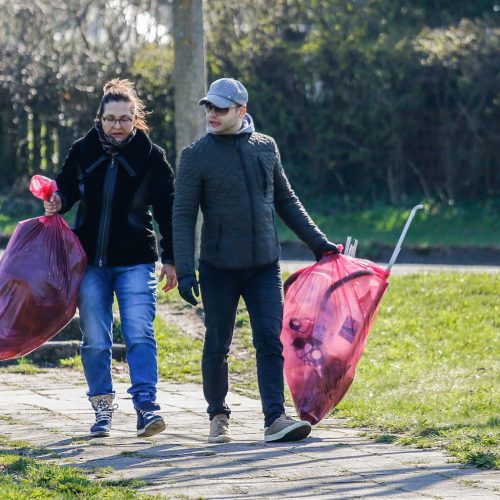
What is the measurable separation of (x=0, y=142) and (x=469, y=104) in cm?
721

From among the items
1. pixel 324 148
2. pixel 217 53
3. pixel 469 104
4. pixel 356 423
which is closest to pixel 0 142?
pixel 217 53

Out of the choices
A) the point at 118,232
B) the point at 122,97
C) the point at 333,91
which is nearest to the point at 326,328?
the point at 118,232

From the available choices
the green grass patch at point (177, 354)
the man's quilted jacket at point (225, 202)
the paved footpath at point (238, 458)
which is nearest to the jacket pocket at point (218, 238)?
the man's quilted jacket at point (225, 202)

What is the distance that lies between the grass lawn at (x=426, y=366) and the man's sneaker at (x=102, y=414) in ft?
4.47

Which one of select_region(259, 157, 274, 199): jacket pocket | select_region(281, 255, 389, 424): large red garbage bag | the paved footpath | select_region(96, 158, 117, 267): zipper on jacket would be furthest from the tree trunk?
select_region(259, 157, 274, 199): jacket pocket

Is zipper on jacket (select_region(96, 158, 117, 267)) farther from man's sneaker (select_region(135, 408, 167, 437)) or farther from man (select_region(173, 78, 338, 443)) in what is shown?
man's sneaker (select_region(135, 408, 167, 437))

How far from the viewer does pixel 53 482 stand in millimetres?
5035

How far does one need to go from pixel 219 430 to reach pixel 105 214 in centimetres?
122

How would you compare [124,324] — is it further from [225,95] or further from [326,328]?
[225,95]

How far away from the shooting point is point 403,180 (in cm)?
1891

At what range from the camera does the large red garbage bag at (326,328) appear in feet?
21.9

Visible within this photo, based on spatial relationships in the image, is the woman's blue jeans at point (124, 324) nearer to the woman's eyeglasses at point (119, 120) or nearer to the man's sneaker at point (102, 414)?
the man's sneaker at point (102, 414)

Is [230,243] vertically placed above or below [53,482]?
above

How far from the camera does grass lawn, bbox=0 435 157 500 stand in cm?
483
